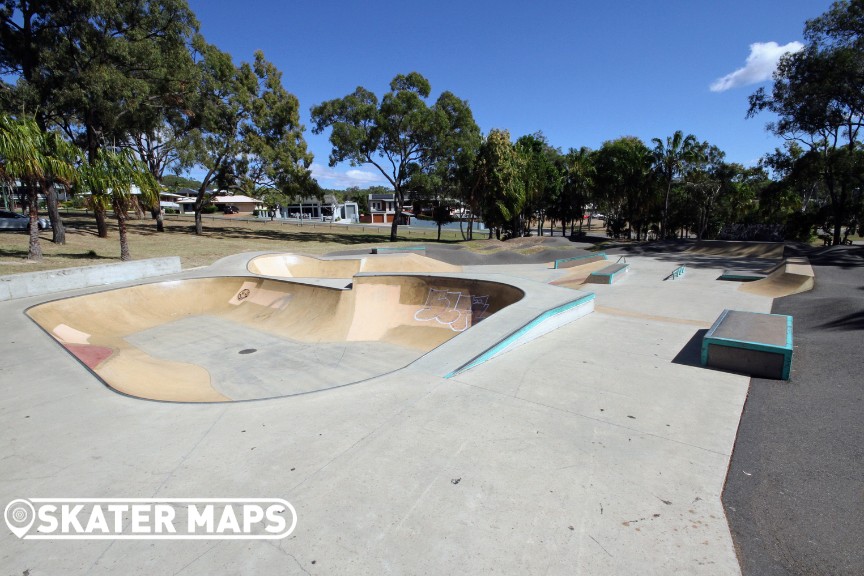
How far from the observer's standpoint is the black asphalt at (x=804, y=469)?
286 cm

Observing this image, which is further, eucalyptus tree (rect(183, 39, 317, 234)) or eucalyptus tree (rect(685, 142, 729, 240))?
eucalyptus tree (rect(685, 142, 729, 240))

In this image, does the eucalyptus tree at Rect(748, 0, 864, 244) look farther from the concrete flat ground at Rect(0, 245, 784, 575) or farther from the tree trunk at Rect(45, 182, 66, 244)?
the tree trunk at Rect(45, 182, 66, 244)

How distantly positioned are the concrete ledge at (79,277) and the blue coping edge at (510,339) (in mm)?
14517

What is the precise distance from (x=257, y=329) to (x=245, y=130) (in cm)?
2507

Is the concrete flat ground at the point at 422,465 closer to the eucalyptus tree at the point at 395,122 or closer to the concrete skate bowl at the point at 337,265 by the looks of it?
the concrete skate bowl at the point at 337,265

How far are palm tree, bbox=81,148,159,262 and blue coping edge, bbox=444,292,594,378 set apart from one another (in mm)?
17229

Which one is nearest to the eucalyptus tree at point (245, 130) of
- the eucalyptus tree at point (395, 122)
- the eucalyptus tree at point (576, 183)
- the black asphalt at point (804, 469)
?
the eucalyptus tree at point (395, 122)

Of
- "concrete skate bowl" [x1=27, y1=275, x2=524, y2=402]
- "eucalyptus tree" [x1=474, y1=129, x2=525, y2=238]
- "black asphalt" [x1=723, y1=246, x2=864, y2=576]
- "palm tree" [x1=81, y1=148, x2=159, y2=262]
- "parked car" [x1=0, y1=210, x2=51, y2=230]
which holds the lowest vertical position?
"concrete skate bowl" [x1=27, y1=275, x2=524, y2=402]

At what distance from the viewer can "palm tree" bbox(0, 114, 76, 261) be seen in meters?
13.4

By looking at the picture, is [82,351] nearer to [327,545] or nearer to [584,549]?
[327,545]

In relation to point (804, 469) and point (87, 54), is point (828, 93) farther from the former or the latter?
point (87, 54)

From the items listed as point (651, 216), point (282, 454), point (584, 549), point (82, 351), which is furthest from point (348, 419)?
point (651, 216)

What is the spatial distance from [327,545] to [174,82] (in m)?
28.6

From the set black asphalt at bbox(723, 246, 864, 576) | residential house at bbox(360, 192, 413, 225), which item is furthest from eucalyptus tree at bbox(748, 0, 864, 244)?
residential house at bbox(360, 192, 413, 225)
